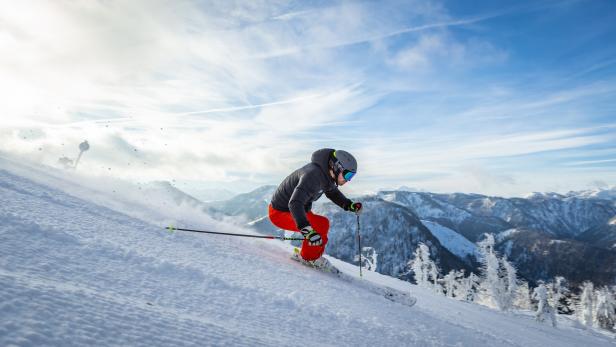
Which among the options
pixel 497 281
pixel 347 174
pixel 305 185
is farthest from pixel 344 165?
pixel 497 281

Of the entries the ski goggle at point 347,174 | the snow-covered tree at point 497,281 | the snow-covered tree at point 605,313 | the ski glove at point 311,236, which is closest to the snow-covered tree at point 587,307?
the snow-covered tree at point 605,313

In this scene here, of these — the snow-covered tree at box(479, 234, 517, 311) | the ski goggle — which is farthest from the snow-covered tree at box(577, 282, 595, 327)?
the ski goggle

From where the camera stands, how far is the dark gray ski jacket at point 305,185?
663 cm

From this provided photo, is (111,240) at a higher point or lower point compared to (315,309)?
higher

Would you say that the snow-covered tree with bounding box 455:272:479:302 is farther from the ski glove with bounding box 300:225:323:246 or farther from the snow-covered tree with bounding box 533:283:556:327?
the ski glove with bounding box 300:225:323:246

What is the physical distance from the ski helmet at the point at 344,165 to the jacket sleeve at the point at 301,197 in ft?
1.91

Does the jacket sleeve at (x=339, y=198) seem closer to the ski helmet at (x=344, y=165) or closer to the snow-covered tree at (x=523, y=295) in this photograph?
the ski helmet at (x=344, y=165)

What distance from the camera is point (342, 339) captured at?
3.56 meters

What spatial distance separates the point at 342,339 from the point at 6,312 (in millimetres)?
2839

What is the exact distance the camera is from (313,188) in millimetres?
6777

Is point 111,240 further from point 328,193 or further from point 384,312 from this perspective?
point 328,193

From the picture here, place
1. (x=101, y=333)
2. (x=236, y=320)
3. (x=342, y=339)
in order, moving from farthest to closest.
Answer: (x=342, y=339)
(x=236, y=320)
(x=101, y=333)

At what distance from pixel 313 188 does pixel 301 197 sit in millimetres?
315

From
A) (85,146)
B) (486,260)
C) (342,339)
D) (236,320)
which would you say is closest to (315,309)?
(342,339)
